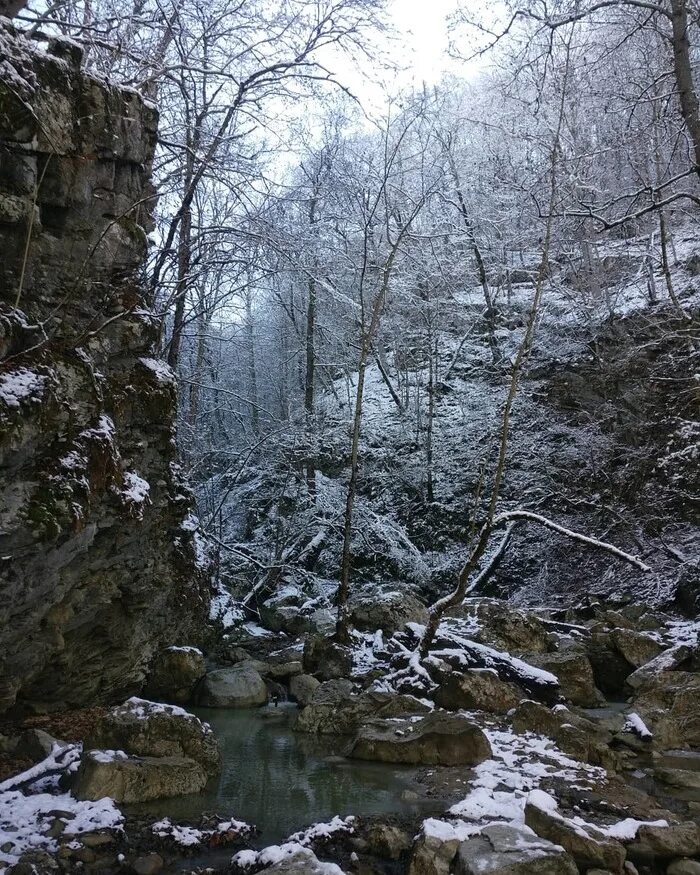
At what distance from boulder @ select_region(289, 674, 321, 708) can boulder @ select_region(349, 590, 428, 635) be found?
165 centimetres

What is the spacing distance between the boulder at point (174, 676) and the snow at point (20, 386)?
5.47 m

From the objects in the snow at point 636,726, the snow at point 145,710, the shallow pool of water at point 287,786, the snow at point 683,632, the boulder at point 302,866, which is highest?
the snow at point 683,632

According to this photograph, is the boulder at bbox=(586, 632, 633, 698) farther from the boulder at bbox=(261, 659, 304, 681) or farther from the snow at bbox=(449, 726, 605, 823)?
the boulder at bbox=(261, 659, 304, 681)

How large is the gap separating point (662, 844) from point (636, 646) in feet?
17.3

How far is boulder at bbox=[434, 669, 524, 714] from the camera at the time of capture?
312 inches

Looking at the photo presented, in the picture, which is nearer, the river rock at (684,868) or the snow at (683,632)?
the river rock at (684,868)

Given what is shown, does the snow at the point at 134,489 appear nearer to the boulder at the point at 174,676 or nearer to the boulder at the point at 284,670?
the boulder at the point at 174,676

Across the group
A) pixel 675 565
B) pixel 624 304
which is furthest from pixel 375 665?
pixel 624 304

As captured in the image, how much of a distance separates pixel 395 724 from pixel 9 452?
5.28 metres

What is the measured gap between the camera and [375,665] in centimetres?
956

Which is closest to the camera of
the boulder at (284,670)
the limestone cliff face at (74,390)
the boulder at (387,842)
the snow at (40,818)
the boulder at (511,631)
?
the limestone cliff face at (74,390)

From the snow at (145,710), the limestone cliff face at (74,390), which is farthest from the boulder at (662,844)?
the limestone cliff face at (74,390)

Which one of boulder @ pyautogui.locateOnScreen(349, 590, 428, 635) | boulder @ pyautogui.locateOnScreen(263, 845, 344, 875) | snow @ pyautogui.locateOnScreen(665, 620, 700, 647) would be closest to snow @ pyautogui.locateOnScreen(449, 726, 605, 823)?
boulder @ pyautogui.locateOnScreen(263, 845, 344, 875)

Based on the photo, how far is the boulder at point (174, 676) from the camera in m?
8.41
